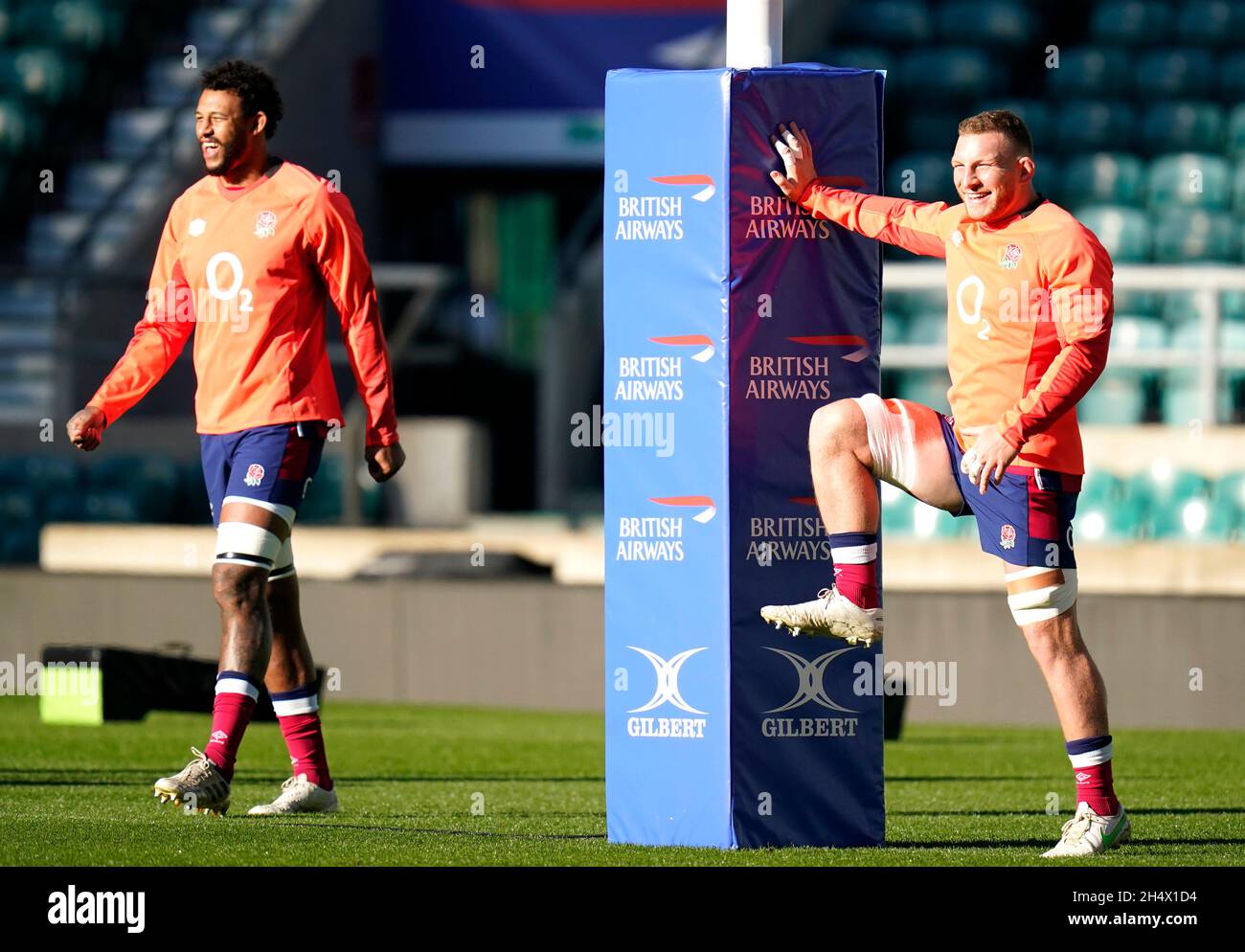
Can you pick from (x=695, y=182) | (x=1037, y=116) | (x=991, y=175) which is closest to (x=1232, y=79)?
(x=1037, y=116)

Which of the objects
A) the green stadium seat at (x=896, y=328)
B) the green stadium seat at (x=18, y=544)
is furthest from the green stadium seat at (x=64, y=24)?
the green stadium seat at (x=896, y=328)

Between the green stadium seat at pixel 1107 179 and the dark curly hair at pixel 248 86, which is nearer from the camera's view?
the dark curly hair at pixel 248 86

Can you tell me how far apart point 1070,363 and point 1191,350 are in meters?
8.24

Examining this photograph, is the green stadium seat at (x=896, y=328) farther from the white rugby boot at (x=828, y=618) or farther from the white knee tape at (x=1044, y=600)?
the white rugby boot at (x=828, y=618)

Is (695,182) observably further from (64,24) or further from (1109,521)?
(64,24)

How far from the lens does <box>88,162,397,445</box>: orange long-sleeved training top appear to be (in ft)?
24.0

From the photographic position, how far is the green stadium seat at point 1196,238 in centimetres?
1888

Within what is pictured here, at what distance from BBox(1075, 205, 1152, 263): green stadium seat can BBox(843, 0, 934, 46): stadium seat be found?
12.3ft

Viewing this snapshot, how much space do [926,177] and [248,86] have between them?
511 inches

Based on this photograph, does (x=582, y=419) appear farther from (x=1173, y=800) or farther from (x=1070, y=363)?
(x=1070, y=363)

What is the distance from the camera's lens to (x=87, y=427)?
7.46 meters

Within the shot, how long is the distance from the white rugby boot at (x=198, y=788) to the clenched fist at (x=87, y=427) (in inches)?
42.8

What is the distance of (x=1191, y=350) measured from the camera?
14.4m

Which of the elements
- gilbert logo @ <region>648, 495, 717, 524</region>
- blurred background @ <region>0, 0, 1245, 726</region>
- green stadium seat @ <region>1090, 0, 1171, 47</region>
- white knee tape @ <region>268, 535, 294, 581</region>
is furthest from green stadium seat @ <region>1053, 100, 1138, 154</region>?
gilbert logo @ <region>648, 495, 717, 524</region>
